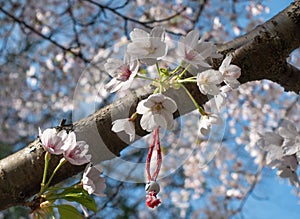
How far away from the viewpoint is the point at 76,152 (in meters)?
0.58

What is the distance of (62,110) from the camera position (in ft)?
12.3

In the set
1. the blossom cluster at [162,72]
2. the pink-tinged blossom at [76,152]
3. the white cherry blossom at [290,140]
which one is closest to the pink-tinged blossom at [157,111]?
the blossom cluster at [162,72]

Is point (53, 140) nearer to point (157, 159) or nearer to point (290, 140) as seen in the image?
point (157, 159)

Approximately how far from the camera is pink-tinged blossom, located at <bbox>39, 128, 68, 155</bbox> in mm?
585

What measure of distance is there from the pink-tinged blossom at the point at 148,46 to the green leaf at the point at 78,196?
208 millimetres

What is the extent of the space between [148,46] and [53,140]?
19 cm

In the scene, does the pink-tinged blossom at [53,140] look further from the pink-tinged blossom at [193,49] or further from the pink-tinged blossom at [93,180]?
the pink-tinged blossom at [193,49]

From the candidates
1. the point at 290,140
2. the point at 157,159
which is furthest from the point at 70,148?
the point at 290,140

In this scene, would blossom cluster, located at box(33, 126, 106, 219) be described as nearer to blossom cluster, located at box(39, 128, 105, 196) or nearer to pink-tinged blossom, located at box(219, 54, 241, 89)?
blossom cluster, located at box(39, 128, 105, 196)

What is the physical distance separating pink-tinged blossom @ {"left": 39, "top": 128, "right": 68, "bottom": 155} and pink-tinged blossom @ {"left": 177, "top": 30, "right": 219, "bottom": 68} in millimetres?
199

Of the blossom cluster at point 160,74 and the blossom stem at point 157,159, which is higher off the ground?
the blossom cluster at point 160,74

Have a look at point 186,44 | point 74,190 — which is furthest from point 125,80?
point 74,190

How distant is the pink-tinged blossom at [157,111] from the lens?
0.50 metres

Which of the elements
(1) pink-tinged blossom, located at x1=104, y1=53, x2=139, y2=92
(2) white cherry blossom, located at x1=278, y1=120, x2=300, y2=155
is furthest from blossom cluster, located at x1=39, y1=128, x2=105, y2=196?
(2) white cherry blossom, located at x1=278, y1=120, x2=300, y2=155
